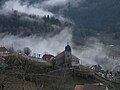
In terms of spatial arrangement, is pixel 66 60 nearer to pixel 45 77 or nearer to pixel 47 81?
pixel 45 77

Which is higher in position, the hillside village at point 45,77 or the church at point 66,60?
the church at point 66,60

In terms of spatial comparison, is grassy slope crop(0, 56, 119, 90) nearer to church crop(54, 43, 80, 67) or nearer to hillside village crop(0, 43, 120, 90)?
hillside village crop(0, 43, 120, 90)

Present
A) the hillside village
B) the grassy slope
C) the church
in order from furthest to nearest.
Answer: the church
the grassy slope
the hillside village

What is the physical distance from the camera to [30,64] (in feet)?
460

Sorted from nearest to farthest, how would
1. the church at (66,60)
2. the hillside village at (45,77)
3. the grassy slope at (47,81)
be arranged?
the hillside village at (45,77)
the grassy slope at (47,81)
the church at (66,60)

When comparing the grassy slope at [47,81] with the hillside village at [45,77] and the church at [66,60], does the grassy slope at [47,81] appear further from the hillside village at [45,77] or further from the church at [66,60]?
the church at [66,60]

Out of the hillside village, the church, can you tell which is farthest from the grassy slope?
the church

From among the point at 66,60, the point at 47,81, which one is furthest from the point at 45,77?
the point at 66,60

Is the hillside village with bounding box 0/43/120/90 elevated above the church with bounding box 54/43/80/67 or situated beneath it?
situated beneath

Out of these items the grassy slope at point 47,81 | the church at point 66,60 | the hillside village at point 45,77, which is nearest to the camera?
the hillside village at point 45,77

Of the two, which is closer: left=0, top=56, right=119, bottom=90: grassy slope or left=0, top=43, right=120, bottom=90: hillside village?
left=0, top=43, right=120, bottom=90: hillside village

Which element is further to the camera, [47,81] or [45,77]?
[45,77]

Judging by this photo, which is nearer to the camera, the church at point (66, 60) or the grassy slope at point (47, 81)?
the grassy slope at point (47, 81)

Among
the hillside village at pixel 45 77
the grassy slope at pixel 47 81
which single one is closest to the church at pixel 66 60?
the hillside village at pixel 45 77
